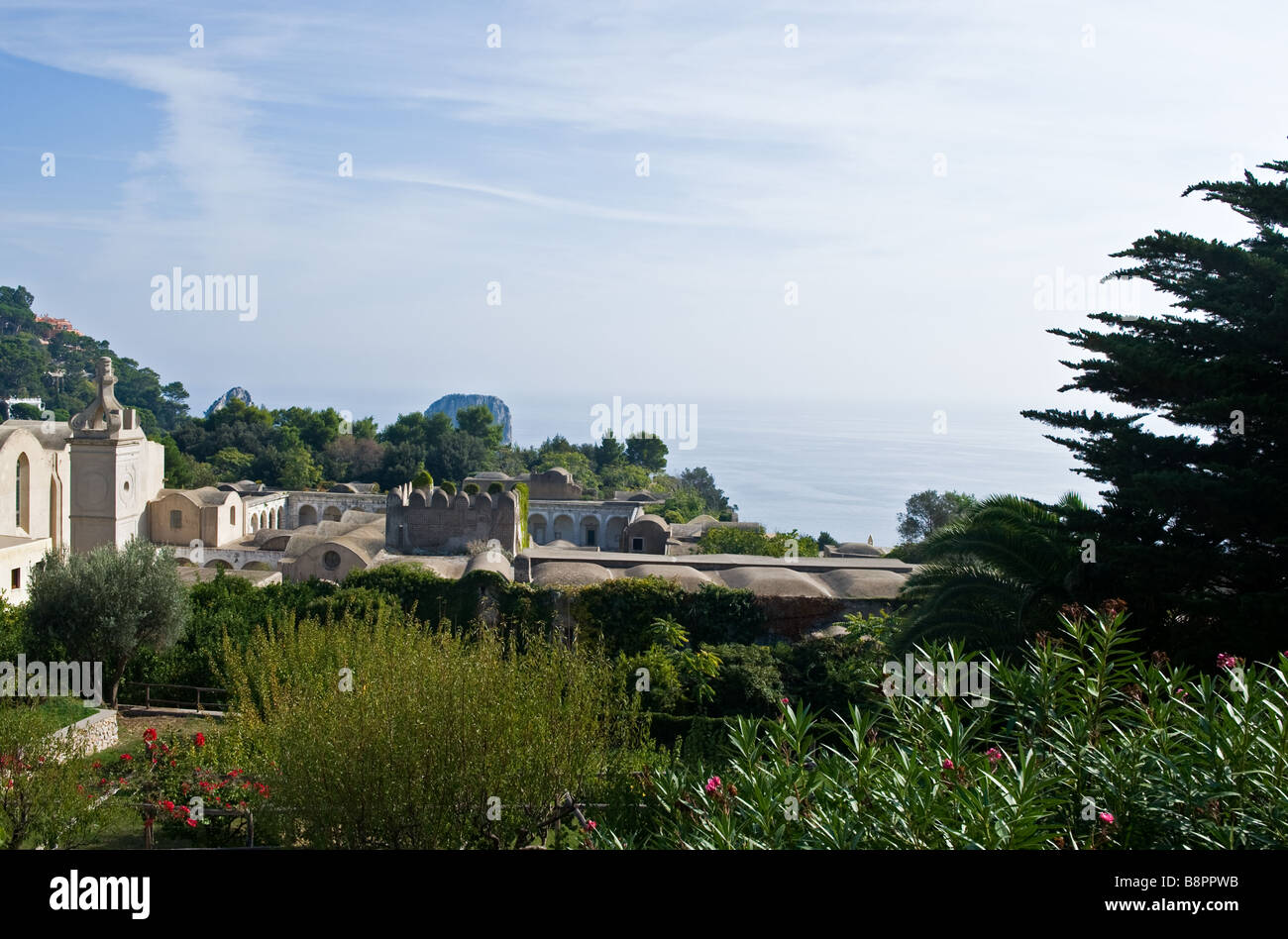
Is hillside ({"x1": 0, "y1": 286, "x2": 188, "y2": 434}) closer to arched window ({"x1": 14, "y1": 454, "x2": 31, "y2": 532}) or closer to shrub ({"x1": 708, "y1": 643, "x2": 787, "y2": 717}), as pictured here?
arched window ({"x1": 14, "y1": 454, "x2": 31, "y2": 532})

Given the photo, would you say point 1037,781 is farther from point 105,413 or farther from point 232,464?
point 232,464

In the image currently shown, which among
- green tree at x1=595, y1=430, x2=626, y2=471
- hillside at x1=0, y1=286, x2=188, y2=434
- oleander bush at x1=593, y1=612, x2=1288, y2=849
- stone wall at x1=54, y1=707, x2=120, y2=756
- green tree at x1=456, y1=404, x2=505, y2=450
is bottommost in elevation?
stone wall at x1=54, y1=707, x2=120, y2=756

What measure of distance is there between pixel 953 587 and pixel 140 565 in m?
13.0

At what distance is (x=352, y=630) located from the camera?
13.5 meters

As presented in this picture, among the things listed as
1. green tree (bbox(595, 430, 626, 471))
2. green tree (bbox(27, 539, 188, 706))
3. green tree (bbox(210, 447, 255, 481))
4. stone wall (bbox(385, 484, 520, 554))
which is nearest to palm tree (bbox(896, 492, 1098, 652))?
green tree (bbox(27, 539, 188, 706))

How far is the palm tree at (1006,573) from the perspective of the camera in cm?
1111

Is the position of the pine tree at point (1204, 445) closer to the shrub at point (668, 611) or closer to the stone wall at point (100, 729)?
the shrub at point (668, 611)

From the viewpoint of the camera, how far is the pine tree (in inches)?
392

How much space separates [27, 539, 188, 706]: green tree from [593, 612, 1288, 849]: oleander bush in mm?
13072

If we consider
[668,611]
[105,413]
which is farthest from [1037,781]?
[105,413]
